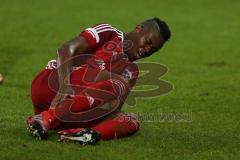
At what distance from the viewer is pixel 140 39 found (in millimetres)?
7113

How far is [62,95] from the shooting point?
22.6ft

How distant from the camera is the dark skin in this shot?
690cm

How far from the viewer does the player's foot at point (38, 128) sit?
6808 millimetres

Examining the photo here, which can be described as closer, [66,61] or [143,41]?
[66,61]

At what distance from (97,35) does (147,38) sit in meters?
0.49

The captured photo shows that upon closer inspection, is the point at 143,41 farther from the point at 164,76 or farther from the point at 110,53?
the point at 164,76

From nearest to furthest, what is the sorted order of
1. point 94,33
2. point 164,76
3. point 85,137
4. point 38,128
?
1. point 85,137
2. point 38,128
3. point 94,33
4. point 164,76

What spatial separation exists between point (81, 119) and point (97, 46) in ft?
2.39

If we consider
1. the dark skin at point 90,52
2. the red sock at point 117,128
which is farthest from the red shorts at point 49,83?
the red sock at point 117,128

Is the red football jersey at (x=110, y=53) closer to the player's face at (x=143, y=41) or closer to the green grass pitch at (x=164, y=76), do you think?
the player's face at (x=143, y=41)

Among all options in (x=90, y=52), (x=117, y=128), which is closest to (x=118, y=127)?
(x=117, y=128)

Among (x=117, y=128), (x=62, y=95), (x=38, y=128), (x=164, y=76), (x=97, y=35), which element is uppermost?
(x=97, y=35)

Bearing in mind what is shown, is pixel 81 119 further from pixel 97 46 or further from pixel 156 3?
pixel 156 3

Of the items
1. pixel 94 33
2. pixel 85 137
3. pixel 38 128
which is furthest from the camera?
pixel 94 33
